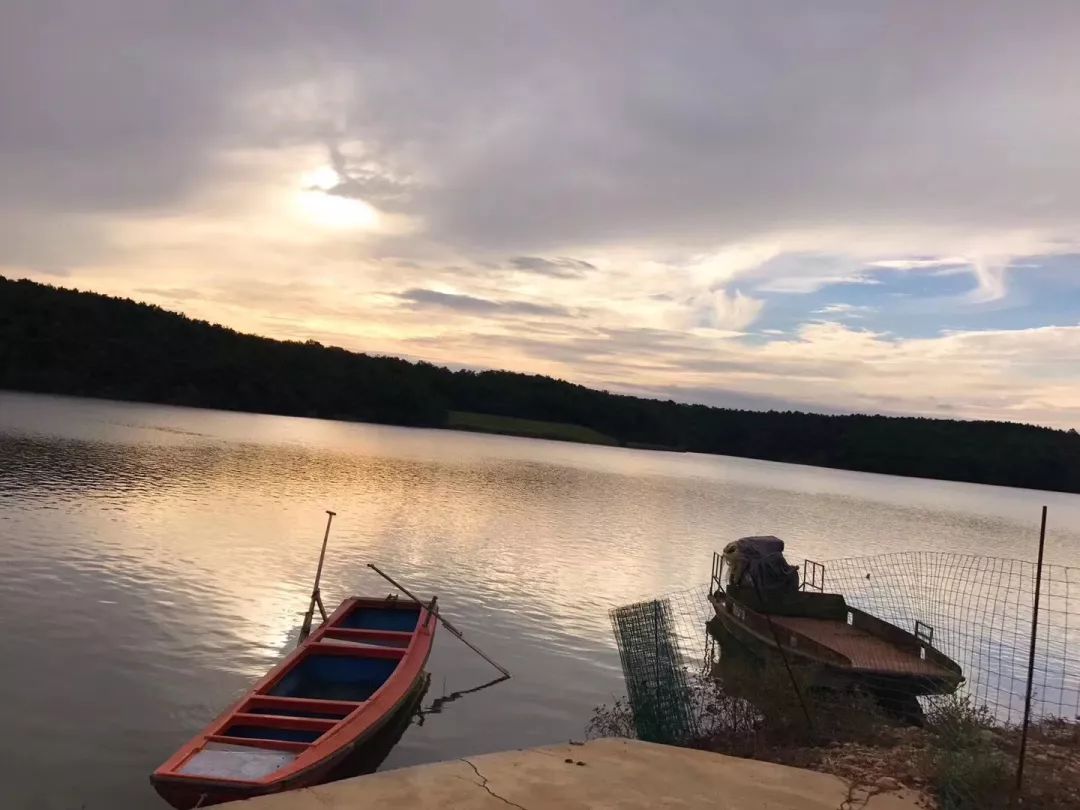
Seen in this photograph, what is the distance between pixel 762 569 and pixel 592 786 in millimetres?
14122

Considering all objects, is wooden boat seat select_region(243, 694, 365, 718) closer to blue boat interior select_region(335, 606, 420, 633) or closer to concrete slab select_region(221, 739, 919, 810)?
concrete slab select_region(221, 739, 919, 810)

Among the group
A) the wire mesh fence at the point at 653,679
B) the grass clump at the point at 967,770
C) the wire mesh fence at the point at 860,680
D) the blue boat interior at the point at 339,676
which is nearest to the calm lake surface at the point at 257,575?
the blue boat interior at the point at 339,676

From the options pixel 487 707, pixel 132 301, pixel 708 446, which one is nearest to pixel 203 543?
pixel 487 707

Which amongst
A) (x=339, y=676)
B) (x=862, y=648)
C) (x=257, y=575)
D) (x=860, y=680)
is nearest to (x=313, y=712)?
(x=339, y=676)

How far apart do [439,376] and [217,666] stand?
16601 cm

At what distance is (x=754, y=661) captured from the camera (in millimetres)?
17562

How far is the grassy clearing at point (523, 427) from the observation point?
16238cm

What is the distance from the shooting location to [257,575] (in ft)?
67.8

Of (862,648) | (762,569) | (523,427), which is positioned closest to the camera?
(862,648)

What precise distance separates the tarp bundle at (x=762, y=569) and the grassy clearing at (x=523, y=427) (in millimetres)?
139917

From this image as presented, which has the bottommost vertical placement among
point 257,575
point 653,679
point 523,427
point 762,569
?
point 257,575

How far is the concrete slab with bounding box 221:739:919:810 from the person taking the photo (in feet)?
21.5

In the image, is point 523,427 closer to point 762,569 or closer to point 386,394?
point 386,394

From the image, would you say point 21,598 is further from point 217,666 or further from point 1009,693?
point 1009,693
